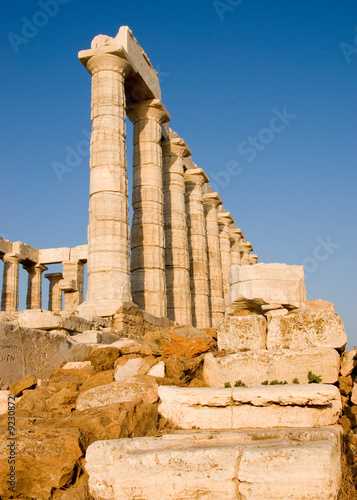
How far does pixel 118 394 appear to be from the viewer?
18.9ft

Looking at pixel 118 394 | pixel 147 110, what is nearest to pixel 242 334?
pixel 118 394

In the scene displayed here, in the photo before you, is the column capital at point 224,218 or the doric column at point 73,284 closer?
the doric column at point 73,284

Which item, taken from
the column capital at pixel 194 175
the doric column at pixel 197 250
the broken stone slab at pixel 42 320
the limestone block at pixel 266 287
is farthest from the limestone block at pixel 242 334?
the column capital at pixel 194 175

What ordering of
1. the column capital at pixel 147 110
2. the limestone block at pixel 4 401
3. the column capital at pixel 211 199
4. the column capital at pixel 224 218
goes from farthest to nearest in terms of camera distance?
the column capital at pixel 224 218 → the column capital at pixel 211 199 → the column capital at pixel 147 110 → the limestone block at pixel 4 401

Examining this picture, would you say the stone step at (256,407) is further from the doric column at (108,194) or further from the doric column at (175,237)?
the doric column at (175,237)

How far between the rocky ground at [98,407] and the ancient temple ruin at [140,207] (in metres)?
6.03

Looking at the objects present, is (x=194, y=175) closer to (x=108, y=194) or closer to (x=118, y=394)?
(x=108, y=194)

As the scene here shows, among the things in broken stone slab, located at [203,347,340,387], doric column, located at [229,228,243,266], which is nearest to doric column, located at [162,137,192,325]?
A: broken stone slab, located at [203,347,340,387]

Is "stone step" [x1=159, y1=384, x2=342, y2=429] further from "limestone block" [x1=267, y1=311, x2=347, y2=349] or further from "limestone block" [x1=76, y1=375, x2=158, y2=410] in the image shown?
"limestone block" [x1=267, y1=311, x2=347, y2=349]

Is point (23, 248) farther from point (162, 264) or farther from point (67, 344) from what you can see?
point (67, 344)

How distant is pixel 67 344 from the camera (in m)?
8.16

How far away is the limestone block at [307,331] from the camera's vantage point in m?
6.79

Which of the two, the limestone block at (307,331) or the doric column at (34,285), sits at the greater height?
the doric column at (34,285)

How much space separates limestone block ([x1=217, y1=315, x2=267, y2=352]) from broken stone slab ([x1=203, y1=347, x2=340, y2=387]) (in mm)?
384
